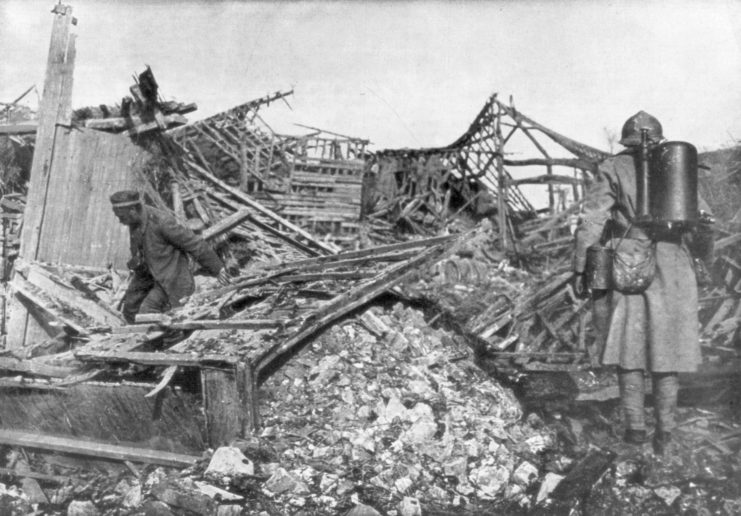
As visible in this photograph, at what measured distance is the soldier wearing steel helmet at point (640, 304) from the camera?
3.55 meters

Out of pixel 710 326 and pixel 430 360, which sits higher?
pixel 710 326

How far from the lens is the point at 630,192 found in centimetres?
362

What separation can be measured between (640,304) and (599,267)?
0.33 m

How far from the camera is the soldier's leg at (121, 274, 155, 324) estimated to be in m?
5.69

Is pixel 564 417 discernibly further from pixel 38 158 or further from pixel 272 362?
pixel 38 158

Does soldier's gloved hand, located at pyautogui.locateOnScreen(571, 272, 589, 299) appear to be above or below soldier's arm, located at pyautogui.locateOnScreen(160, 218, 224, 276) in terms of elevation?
below

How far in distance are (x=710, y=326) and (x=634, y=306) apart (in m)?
3.29

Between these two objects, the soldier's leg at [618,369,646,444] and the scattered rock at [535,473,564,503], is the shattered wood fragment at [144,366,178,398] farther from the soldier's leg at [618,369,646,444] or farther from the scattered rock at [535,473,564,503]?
the soldier's leg at [618,369,646,444]

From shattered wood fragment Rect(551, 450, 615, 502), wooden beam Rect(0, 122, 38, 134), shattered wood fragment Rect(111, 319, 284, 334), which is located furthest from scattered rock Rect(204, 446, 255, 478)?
wooden beam Rect(0, 122, 38, 134)

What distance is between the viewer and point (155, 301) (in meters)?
5.55

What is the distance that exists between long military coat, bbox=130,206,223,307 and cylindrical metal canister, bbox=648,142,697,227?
3623 millimetres

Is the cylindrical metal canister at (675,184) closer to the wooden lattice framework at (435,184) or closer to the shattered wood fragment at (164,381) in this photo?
the shattered wood fragment at (164,381)

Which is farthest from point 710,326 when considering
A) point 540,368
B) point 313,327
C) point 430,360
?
point 313,327

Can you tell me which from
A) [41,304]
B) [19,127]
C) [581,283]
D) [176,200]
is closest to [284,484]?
[581,283]
